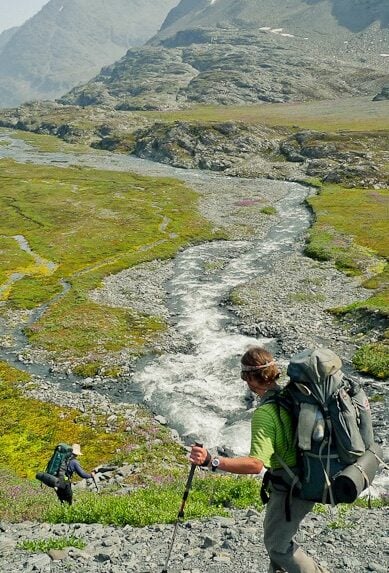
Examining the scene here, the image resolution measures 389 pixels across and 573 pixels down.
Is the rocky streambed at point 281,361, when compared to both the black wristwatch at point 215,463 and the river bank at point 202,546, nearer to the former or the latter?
the river bank at point 202,546

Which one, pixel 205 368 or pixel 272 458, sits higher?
pixel 272 458

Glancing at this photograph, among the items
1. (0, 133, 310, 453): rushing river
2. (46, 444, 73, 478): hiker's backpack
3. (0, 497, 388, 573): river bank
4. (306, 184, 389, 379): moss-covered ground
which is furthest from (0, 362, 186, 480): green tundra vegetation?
(306, 184, 389, 379): moss-covered ground

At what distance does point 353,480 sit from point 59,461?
13769mm

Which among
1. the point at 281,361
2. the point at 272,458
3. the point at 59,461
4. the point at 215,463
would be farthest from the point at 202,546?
the point at 281,361

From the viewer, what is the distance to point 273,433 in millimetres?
8305

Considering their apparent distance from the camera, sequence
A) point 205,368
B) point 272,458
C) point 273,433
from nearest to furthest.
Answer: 1. point 273,433
2. point 272,458
3. point 205,368

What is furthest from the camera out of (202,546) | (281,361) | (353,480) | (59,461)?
(281,361)

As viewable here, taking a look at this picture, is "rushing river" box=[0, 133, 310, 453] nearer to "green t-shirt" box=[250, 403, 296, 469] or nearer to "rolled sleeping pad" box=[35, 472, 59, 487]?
"rolled sleeping pad" box=[35, 472, 59, 487]

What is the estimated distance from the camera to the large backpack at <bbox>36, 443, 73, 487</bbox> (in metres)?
17.8

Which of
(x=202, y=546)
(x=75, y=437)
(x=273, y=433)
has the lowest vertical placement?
(x=75, y=437)

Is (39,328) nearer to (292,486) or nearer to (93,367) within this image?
(93,367)

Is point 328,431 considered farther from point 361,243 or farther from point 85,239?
point 85,239

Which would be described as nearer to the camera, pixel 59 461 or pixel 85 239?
pixel 59 461

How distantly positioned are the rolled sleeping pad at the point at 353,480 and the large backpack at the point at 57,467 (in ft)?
40.9
